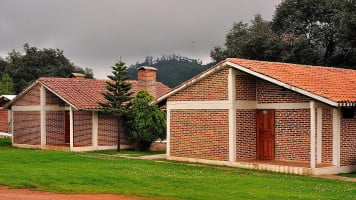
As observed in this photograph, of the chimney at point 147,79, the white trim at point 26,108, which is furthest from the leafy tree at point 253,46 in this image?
the white trim at point 26,108

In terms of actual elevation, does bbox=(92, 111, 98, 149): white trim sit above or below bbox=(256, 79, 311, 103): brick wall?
below

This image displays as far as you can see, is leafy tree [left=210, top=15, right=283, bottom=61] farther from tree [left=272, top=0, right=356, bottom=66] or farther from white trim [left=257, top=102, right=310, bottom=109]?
white trim [left=257, top=102, right=310, bottom=109]

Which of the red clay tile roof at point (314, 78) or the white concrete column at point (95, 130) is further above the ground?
the red clay tile roof at point (314, 78)

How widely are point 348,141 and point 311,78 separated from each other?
2928mm

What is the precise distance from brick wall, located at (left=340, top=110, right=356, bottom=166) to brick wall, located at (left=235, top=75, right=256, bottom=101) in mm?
3748

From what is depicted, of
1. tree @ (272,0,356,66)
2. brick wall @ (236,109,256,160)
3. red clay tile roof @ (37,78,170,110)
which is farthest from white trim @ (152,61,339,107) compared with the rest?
tree @ (272,0,356,66)

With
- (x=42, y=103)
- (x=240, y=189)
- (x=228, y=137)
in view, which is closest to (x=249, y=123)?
(x=228, y=137)

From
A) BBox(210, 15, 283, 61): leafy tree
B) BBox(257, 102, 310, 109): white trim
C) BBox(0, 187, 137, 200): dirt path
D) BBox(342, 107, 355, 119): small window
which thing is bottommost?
BBox(0, 187, 137, 200): dirt path

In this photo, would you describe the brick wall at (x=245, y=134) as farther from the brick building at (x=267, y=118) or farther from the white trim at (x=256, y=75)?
the white trim at (x=256, y=75)

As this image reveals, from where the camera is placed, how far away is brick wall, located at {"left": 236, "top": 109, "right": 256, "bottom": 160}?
2180cm

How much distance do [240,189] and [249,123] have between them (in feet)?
24.9

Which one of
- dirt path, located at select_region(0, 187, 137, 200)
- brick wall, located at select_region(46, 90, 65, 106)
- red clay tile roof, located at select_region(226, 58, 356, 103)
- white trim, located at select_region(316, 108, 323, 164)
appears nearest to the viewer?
dirt path, located at select_region(0, 187, 137, 200)

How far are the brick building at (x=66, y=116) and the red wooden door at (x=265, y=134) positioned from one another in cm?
1112

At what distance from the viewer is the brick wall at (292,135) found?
20641 millimetres
